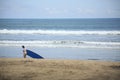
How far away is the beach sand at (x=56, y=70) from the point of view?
7.57 m

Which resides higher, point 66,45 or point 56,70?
point 56,70

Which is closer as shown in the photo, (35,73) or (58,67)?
(35,73)

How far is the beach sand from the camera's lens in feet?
24.8

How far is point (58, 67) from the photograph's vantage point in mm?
9125

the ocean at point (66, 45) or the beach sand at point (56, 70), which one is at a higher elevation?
the beach sand at point (56, 70)

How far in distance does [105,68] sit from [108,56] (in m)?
4.11

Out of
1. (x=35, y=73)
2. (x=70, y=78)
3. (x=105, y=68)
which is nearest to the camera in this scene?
(x=70, y=78)

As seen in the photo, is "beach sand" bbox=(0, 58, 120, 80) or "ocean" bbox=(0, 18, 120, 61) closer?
"beach sand" bbox=(0, 58, 120, 80)

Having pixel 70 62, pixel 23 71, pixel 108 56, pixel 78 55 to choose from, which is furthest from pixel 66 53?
pixel 23 71

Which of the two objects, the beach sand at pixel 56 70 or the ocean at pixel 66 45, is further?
the ocean at pixel 66 45

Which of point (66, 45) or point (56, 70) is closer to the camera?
point (56, 70)

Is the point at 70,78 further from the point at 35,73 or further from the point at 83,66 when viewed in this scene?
the point at 83,66

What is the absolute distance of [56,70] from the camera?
28.0 ft

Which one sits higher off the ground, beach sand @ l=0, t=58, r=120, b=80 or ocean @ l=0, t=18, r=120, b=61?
beach sand @ l=0, t=58, r=120, b=80
